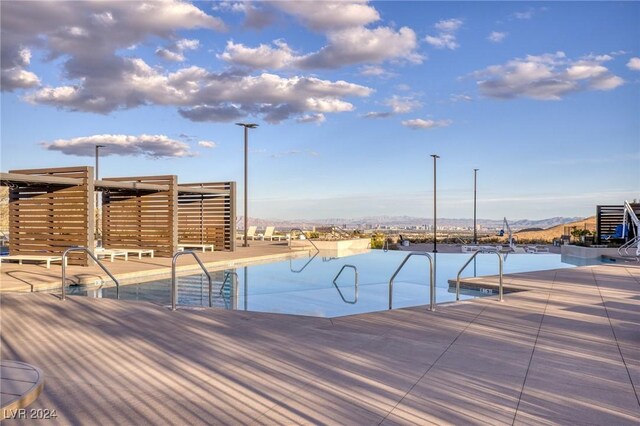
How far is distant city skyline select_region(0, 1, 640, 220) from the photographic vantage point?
49.1 ft

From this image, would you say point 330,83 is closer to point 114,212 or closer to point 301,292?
point 114,212

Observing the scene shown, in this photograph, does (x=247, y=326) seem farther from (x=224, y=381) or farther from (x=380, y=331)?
(x=224, y=381)

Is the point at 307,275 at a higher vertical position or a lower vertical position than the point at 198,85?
lower

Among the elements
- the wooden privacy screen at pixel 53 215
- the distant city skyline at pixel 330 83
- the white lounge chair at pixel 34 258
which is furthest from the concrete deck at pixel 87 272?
the distant city skyline at pixel 330 83

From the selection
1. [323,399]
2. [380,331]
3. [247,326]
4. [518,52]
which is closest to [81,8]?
[247,326]

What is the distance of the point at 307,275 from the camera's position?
11.8 meters

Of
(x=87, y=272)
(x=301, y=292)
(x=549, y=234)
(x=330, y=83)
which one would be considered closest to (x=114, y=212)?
(x=87, y=272)

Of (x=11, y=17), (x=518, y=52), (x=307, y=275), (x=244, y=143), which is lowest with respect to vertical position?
(x=307, y=275)

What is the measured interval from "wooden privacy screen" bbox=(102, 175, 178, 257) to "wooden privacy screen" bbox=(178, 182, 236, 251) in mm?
2088

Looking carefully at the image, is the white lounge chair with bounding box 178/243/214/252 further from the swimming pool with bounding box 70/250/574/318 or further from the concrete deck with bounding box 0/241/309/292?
the swimming pool with bounding box 70/250/574/318

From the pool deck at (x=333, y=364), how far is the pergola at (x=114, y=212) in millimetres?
6007

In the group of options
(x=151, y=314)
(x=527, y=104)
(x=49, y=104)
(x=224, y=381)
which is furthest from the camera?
(x=527, y=104)

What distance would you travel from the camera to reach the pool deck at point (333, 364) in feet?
10.5

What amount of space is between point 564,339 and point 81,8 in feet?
41.4
